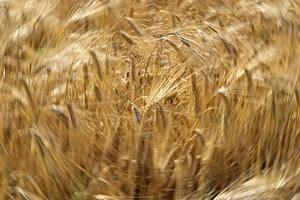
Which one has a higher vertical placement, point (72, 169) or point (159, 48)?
point (159, 48)

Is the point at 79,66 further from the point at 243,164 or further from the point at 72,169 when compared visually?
the point at 243,164

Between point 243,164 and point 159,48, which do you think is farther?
point 159,48

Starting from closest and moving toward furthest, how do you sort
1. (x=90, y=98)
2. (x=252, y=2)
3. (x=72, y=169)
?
1. (x=72, y=169)
2. (x=90, y=98)
3. (x=252, y=2)

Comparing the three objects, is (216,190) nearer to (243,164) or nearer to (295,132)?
(243,164)

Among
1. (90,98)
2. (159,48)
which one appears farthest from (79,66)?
(159,48)

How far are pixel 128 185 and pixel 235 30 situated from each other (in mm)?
470

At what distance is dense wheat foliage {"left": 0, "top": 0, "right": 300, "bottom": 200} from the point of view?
4.24 feet

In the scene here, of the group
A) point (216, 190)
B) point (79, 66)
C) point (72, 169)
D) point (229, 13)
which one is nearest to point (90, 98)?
point (79, 66)

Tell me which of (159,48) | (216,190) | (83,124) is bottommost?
(216,190)

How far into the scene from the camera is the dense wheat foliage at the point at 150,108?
1291 mm

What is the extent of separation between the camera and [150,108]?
1.37 meters

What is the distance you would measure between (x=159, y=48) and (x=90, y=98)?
0.21 meters

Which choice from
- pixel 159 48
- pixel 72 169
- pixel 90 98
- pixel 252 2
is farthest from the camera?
pixel 252 2

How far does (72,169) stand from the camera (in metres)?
1.29
